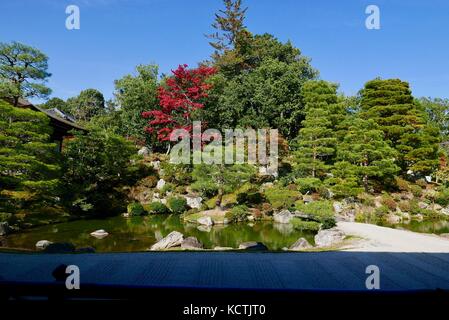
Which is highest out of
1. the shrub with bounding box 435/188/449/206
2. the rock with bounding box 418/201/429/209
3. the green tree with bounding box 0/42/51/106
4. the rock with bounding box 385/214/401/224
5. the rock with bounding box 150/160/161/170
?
the green tree with bounding box 0/42/51/106

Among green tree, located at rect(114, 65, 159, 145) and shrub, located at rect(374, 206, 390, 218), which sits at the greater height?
green tree, located at rect(114, 65, 159, 145)

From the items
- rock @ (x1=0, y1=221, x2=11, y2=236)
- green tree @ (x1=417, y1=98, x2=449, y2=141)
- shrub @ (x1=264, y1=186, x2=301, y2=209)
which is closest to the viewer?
rock @ (x1=0, y1=221, x2=11, y2=236)

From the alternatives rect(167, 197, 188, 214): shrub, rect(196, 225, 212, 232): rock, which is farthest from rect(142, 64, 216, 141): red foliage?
rect(196, 225, 212, 232): rock

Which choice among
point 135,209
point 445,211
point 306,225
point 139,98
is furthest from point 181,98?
point 445,211

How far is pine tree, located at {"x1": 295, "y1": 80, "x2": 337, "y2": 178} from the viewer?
18.8 m

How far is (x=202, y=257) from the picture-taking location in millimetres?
6688

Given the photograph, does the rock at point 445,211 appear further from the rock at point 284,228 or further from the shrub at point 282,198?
the rock at point 284,228

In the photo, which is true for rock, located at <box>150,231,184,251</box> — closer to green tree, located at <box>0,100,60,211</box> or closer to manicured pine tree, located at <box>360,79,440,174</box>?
green tree, located at <box>0,100,60,211</box>

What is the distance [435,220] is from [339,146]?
622cm

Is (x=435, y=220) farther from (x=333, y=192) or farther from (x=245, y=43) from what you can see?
(x=245, y=43)

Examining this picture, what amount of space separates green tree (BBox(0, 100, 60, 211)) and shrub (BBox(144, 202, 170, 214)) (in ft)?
17.6

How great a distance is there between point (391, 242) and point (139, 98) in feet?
66.8

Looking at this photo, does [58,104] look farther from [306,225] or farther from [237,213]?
[306,225]

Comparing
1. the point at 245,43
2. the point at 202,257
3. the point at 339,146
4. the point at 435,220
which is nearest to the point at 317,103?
the point at 339,146
